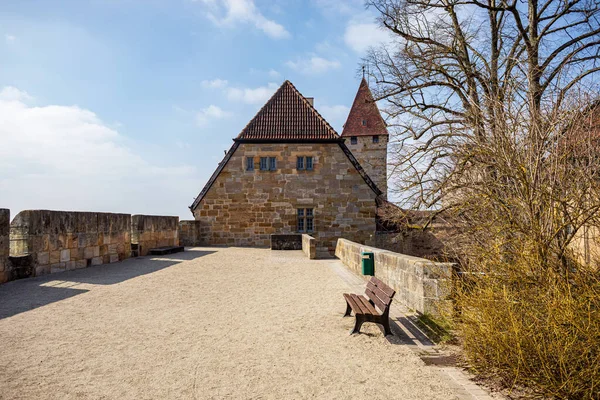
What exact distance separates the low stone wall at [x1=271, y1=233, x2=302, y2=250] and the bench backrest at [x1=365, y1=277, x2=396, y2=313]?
11.6 m

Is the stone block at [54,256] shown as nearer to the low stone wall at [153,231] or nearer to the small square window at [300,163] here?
the low stone wall at [153,231]

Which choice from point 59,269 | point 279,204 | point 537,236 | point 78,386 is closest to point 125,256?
point 59,269

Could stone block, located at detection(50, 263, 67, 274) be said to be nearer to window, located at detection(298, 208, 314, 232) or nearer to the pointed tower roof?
window, located at detection(298, 208, 314, 232)

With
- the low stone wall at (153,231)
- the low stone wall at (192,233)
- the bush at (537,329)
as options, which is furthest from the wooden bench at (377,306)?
the low stone wall at (192,233)

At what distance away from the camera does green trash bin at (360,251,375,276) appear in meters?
8.98

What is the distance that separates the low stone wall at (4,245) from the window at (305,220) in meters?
13.0

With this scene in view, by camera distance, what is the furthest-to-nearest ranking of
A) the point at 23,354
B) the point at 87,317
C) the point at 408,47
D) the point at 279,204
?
the point at 279,204, the point at 408,47, the point at 87,317, the point at 23,354

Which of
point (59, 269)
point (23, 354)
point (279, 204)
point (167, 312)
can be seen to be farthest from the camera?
point (279, 204)

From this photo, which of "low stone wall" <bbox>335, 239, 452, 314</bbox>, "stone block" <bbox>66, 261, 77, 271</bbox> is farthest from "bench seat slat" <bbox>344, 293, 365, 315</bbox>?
"stone block" <bbox>66, 261, 77, 271</bbox>

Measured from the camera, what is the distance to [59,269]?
9.97 meters

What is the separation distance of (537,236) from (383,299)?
187 cm

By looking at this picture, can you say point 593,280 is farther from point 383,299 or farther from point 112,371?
point 112,371

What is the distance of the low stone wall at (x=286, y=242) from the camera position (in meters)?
17.6

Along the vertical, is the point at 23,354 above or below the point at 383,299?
below
